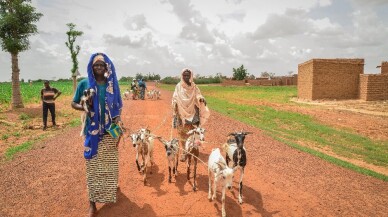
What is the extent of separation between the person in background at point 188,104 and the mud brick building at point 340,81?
22022 mm

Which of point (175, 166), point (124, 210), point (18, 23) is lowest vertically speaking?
point (124, 210)

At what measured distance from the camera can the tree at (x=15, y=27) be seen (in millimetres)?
19281

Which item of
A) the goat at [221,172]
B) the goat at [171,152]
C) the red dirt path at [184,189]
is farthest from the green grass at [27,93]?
the goat at [221,172]

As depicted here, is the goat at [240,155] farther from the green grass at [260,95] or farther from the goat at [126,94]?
the green grass at [260,95]

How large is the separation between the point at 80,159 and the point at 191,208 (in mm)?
4624

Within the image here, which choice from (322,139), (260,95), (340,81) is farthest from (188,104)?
(260,95)

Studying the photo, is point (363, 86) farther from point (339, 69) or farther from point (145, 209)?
point (145, 209)

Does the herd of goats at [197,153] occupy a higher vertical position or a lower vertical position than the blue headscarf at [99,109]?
lower

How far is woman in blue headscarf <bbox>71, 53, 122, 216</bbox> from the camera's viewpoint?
5254 millimetres

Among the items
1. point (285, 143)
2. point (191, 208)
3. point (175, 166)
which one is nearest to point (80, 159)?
point (175, 166)

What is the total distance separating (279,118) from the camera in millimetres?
19188

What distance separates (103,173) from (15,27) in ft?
61.3

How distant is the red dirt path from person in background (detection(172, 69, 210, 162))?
1.05 m

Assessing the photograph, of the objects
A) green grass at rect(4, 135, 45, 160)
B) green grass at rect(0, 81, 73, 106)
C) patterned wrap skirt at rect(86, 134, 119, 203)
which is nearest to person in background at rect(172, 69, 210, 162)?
→ patterned wrap skirt at rect(86, 134, 119, 203)
